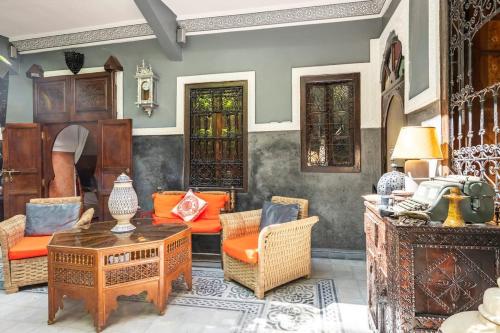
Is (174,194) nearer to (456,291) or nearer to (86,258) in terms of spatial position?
(86,258)

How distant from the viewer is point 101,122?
5191 mm

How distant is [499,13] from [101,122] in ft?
17.2

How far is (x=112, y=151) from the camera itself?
5180 millimetres

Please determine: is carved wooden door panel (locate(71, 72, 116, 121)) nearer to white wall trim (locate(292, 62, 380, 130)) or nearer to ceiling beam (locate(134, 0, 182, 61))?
ceiling beam (locate(134, 0, 182, 61))

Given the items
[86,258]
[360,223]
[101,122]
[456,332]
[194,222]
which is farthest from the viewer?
[101,122]

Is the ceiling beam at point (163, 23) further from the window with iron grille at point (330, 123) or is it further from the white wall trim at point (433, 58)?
the white wall trim at point (433, 58)

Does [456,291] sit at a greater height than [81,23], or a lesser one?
lesser

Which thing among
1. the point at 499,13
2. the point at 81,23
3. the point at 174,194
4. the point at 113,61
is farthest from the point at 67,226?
the point at 499,13

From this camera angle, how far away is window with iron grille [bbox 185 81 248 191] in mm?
5027

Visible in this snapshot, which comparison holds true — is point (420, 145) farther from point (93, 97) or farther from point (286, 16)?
point (93, 97)

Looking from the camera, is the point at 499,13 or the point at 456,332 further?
the point at 499,13

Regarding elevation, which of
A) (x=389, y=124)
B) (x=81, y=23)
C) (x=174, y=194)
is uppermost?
(x=81, y=23)

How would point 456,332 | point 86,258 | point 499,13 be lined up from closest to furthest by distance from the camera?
point 456,332 < point 499,13 < point 86,258

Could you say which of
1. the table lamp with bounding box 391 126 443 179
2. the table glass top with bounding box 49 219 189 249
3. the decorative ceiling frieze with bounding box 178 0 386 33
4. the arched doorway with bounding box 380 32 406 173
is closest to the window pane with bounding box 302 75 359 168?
the arched doorway with bounding box 380 32 406 173
